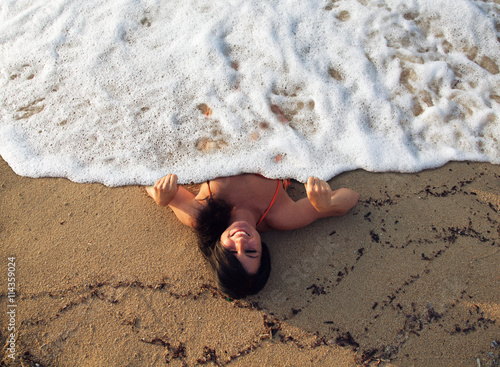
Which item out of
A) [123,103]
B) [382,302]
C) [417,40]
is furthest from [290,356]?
[417,40]

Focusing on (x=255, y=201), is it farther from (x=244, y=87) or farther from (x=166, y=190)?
(x=244, y=87)

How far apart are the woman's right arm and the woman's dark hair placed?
0.26 ft

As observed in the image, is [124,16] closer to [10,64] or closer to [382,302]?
[10,64]

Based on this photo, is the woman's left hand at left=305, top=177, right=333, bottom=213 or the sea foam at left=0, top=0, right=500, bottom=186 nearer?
the woman's left hand at left=305, top=177, right=333, bottom=213

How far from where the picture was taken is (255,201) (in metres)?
2.53

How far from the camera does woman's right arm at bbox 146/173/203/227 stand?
2402 mm

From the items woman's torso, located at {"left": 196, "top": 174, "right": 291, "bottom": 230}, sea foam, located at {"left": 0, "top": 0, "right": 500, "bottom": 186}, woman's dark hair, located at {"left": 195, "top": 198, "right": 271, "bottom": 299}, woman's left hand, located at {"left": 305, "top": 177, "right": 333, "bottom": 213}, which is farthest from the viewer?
sea foam, located at {"left": 0, "top": 0, "right": 500, "bottom": 186}

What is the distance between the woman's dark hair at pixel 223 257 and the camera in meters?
2.15

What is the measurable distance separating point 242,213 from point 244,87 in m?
1.40

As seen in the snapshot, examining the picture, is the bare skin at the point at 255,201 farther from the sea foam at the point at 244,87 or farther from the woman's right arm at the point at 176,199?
the sea foam at the point at 244,87

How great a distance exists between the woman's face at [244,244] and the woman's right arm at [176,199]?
0.35 metres

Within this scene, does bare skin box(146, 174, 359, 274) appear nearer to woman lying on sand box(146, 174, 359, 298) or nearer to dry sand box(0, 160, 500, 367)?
woman lying on sand box(146, 174, 359, 298)

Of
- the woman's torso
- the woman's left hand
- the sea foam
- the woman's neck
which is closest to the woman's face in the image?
the woman's neck

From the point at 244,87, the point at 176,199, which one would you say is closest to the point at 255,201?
the point at 176,199
